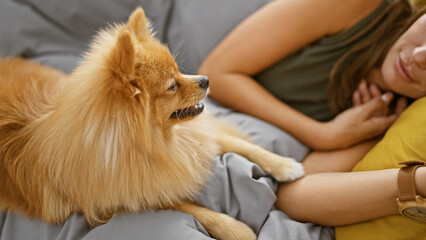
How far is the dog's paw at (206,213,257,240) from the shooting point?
3.34 feet

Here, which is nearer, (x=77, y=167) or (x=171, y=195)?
(x=77, y=167)

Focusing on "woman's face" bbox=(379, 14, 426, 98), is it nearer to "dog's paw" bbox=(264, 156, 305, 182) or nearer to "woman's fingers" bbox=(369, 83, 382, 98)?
"woman's fingers" bbox=(369, 83, 382, 98)

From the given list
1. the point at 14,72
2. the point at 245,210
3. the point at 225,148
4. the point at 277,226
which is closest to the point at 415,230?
the point at 277,226

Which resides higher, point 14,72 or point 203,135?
point 14,72

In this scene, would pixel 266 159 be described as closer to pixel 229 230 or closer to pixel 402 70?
pixel 229 230

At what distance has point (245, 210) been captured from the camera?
3.60 ft

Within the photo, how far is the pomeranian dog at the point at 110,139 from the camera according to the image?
2.81 ft

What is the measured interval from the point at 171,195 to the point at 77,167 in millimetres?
290

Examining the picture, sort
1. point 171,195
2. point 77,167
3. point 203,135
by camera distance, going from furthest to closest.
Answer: point 203,135 < point 171,195 < point 77,167

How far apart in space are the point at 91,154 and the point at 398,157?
0.93 meters

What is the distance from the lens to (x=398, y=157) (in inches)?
42.0

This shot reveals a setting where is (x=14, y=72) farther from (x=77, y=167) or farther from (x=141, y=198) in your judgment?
(x=141, y=198)

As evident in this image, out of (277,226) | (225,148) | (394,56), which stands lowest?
(277,226)

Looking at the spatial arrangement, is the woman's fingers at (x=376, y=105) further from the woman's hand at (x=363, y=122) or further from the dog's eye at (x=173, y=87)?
the dog's eye at (x=173, y=87)
